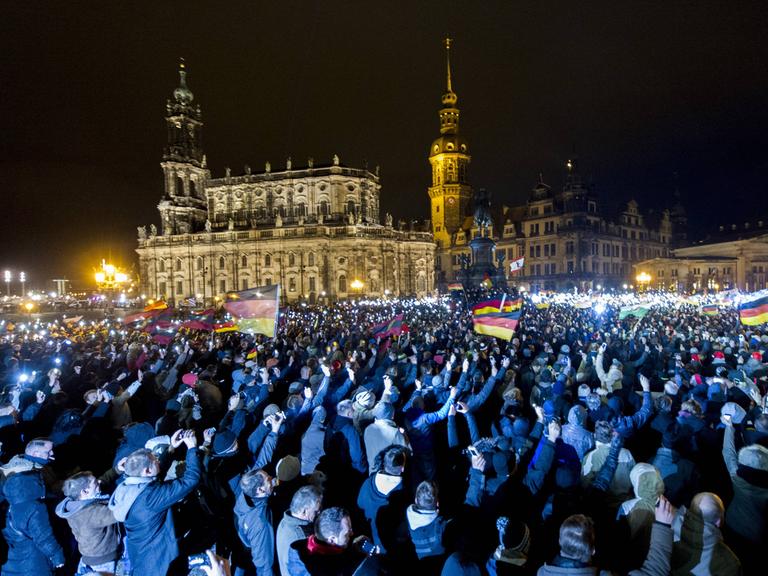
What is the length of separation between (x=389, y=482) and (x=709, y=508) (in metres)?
2.60

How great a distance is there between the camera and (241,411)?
746 cm

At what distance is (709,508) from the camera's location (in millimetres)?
3562

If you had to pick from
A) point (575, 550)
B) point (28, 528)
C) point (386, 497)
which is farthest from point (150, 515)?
point (575, 550)

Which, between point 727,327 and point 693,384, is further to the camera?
point 727,327

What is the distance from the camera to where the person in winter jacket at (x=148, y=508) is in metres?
4.18

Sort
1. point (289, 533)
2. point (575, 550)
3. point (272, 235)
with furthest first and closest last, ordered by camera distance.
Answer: point (272, 235), point (289, 533), point (575, 550)

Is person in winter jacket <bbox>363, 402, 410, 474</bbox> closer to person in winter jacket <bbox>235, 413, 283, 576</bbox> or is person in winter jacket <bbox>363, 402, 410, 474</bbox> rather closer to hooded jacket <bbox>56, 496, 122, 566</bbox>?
person in winter jacket <bbox>235, 413, 283, 576</bbox>

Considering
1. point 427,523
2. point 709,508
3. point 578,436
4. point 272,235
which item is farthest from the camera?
point 272,235

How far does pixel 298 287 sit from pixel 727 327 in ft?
178

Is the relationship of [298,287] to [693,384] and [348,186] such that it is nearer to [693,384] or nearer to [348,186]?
[348,186]

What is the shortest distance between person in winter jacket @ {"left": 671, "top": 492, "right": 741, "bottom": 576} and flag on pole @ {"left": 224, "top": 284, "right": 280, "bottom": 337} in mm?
11278

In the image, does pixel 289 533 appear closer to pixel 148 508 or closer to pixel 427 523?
pixel 427 523

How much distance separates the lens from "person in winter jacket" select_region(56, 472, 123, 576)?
415 cm

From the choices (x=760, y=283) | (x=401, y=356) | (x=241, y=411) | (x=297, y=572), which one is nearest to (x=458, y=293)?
(x=401, y=356)
